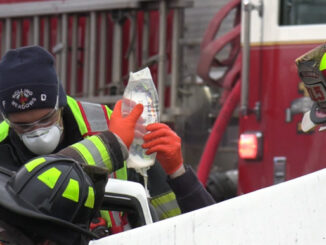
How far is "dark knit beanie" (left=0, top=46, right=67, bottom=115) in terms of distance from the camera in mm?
3025

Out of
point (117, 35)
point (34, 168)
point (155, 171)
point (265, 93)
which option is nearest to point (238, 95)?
point (265, 93)

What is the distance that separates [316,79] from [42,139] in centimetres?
78

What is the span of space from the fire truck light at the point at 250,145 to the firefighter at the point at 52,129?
308cm

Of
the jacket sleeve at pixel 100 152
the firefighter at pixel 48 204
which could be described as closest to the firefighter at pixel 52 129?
the jacket sleeve at pixel 100 152

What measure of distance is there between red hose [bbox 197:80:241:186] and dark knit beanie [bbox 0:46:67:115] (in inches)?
148

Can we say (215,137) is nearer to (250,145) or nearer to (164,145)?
(250,145)

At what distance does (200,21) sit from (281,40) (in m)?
1.15

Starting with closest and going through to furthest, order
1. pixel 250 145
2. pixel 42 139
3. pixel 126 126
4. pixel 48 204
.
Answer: pixel 48 204 < pixel 126 126 < pixel 42 139 < pixel 250 145

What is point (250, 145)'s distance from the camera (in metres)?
6.25

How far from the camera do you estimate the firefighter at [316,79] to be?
2920 millimetres

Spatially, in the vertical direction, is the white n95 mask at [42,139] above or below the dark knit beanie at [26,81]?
below

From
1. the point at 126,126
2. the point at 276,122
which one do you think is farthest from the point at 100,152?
the point at 276,122

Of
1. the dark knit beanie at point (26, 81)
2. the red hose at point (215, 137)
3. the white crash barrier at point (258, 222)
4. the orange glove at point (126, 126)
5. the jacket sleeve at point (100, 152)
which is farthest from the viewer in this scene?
the red hose at point (215, 137)

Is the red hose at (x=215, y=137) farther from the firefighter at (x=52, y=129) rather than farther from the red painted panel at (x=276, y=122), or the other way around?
the firefighter at (x=52, y=129)
